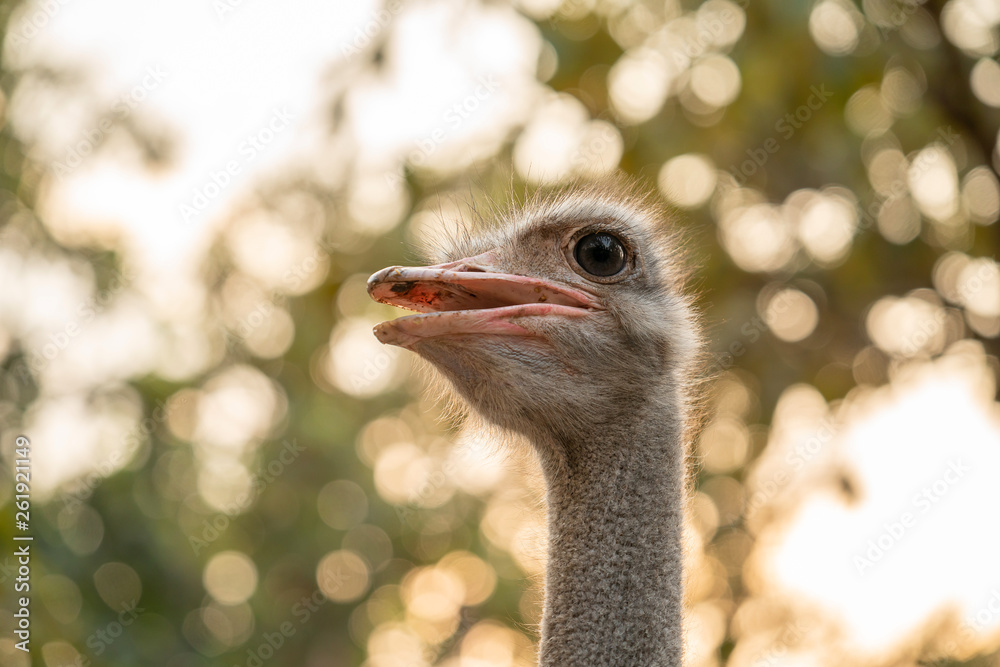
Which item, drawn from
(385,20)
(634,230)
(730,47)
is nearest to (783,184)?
(730,47)

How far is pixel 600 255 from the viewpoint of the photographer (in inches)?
86.6

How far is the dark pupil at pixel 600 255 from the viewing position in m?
2.19

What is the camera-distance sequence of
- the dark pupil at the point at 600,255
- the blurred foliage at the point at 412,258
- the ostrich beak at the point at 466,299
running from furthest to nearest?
the blurred foliage at the point at 412,258, the dark pupil at the point at 600,255, the ostrich beak at the point at 466,299

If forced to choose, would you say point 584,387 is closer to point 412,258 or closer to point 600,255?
point 600,255

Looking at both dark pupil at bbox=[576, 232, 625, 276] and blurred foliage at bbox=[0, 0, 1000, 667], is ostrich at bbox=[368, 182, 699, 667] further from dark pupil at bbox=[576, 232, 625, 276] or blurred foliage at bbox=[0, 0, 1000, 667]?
blurred foliage at bbox=[0, 0, 1000, 667]

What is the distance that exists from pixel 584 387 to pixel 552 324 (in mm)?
149

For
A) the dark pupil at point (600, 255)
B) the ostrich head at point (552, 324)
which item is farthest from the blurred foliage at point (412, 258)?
the dark pupil at point (600, 255)

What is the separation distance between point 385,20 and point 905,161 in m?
3.24

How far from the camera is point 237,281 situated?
944 cm

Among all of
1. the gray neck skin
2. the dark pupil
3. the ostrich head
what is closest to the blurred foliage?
the gray neck skin

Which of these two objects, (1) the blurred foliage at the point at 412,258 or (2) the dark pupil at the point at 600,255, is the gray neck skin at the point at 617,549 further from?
(1) the blurred foliage at the point at 412,258

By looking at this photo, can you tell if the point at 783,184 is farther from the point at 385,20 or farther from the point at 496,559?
the point at 496,559

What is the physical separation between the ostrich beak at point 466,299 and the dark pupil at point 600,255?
0.08 meters

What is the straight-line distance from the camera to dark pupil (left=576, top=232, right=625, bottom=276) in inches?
86.0
